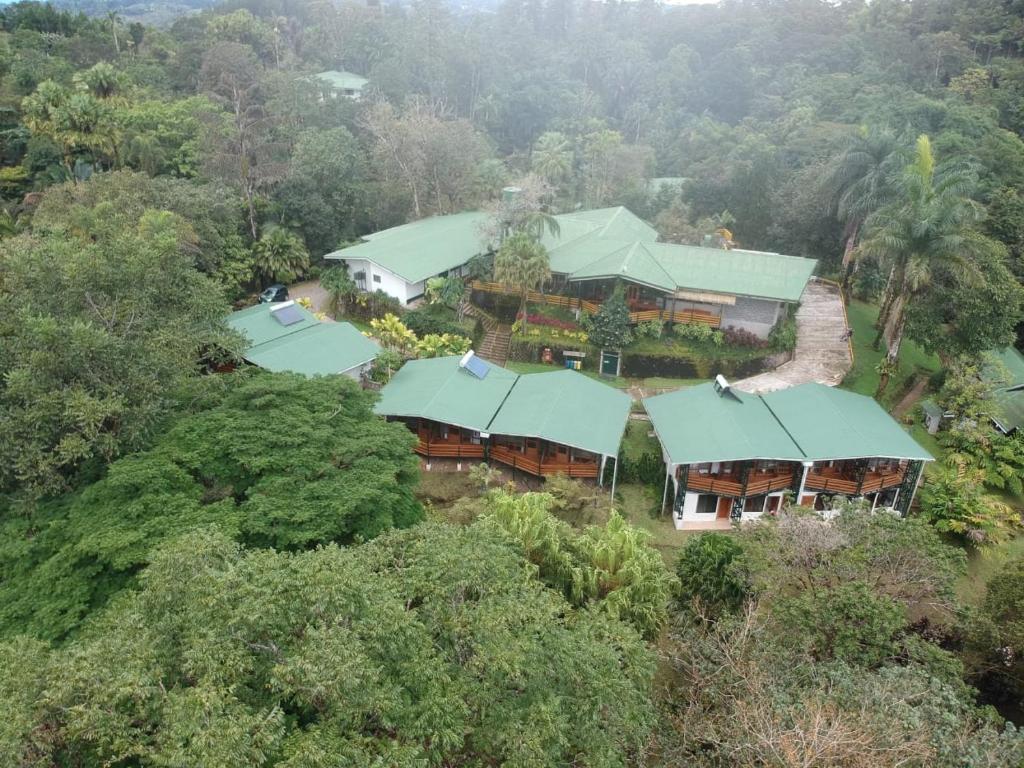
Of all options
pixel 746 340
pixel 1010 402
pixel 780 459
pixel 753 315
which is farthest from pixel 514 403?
pixel 1010 402

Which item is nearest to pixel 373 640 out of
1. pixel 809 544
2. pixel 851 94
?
pixel 809 544

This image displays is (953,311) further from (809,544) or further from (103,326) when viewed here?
(103,326)

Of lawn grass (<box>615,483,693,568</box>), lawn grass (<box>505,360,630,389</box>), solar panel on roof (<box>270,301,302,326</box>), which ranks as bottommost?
lawn grass (<box>615,483,693,568</box>)

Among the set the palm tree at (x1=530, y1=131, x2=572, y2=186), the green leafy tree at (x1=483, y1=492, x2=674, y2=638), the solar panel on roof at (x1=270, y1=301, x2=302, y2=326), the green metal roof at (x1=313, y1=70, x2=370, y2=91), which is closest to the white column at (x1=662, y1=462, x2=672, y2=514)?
the green leafy tree at (x1=483, y1=492, x2=674, y2=638)

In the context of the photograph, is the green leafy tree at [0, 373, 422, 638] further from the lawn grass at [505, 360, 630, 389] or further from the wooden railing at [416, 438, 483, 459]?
the lawn grass at [505, 360, 630, 389]

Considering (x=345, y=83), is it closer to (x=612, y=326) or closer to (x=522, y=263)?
(x=522, y=263)

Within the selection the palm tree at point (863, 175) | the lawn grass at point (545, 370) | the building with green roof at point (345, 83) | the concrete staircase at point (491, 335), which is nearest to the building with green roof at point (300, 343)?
the concrete staircase at point (491, 335)
